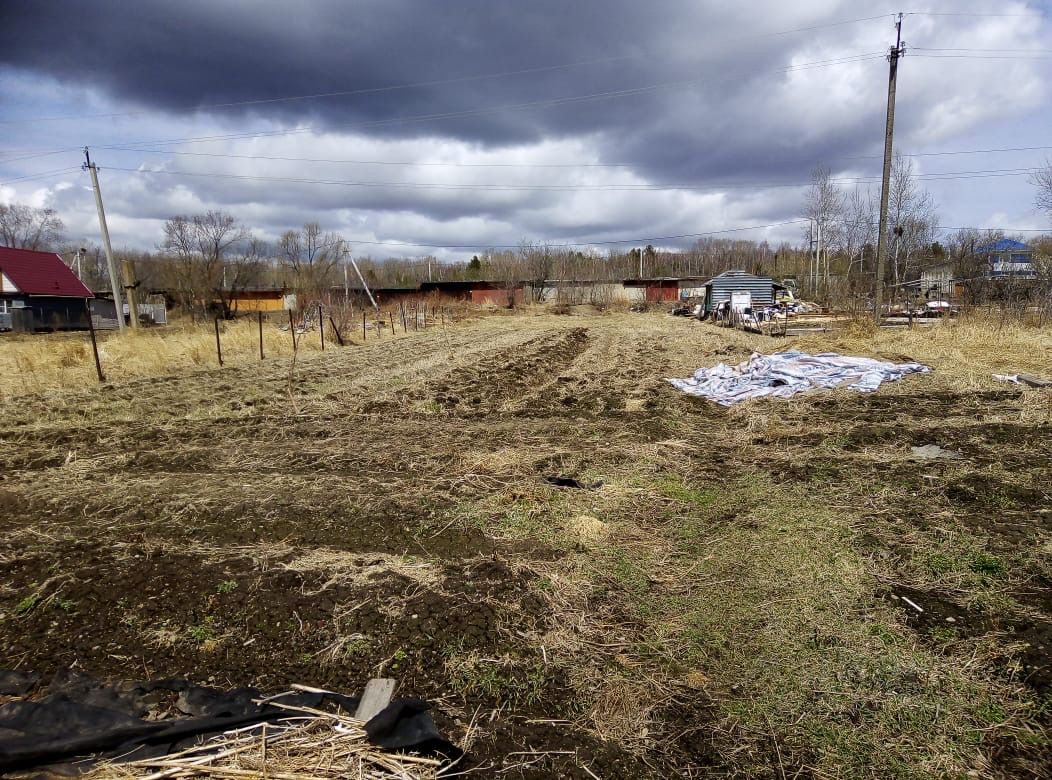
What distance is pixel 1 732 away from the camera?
7.38ft

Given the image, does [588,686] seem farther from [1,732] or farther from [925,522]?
[925,522]

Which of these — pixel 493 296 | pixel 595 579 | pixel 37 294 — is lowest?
pixel 595 579

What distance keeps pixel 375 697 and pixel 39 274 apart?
46952mm

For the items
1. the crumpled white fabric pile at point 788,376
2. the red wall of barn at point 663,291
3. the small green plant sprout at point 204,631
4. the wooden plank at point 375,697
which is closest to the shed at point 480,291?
the red wall of barn at point 663,291

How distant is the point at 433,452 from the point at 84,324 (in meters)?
41.5

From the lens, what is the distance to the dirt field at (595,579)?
8.23 feet

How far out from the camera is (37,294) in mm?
34156

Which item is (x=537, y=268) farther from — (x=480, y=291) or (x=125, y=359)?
(x=125, y=359)

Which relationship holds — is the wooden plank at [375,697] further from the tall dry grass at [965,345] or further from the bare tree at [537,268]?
the bare tree at [537,268]

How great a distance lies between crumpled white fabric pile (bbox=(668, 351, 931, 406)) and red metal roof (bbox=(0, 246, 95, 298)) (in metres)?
40.8

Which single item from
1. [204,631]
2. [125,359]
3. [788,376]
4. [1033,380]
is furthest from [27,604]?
[125,359]

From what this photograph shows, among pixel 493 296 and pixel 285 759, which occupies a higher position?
pixel 493 296

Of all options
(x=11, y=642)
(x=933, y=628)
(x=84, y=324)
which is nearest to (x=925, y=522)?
(x=933, y=628)

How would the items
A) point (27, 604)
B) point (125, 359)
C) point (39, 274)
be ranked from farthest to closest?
point (39, 274) < point (125, 359) < point (27, 604)
